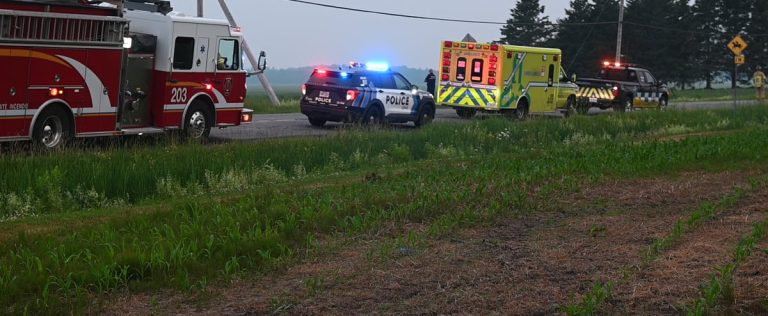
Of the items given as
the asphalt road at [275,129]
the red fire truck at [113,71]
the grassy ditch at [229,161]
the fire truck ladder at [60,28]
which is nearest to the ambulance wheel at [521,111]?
the asphalt road at [275,129]

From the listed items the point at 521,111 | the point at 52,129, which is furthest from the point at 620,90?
the point at 52,129

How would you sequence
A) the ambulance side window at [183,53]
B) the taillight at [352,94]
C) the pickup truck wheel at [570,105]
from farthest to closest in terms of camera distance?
the pickup truck wheel at [570,105] < the taillight at [352,94] < the ambulance side window at [183,53]

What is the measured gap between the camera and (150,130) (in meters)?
18.8

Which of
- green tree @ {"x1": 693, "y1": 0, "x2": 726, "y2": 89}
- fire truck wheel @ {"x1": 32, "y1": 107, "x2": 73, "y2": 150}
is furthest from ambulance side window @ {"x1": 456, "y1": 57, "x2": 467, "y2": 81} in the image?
green tree @ {"x1": 693, "y1": 0, "x2": 726, "y2": 89}

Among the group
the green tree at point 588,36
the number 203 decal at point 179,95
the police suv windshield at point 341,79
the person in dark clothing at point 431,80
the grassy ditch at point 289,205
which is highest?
the green tree at point 588,36

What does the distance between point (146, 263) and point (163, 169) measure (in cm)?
604

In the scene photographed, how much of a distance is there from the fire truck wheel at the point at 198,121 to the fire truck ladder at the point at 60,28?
109 inches

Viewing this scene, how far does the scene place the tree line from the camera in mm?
76250

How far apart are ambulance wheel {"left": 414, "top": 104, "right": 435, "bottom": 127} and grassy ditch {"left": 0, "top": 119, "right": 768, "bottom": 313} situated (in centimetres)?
849

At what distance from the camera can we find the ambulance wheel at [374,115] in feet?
83.3

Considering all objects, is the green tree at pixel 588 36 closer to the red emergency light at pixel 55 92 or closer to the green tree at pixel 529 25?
the green tree at pixel 529 25

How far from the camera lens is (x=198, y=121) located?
793 inches

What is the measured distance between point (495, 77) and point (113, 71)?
15.8 metres

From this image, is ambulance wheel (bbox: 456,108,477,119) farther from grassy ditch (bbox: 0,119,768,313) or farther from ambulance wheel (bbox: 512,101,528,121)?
grassy ditch (bbox: 0,119,768,313)
